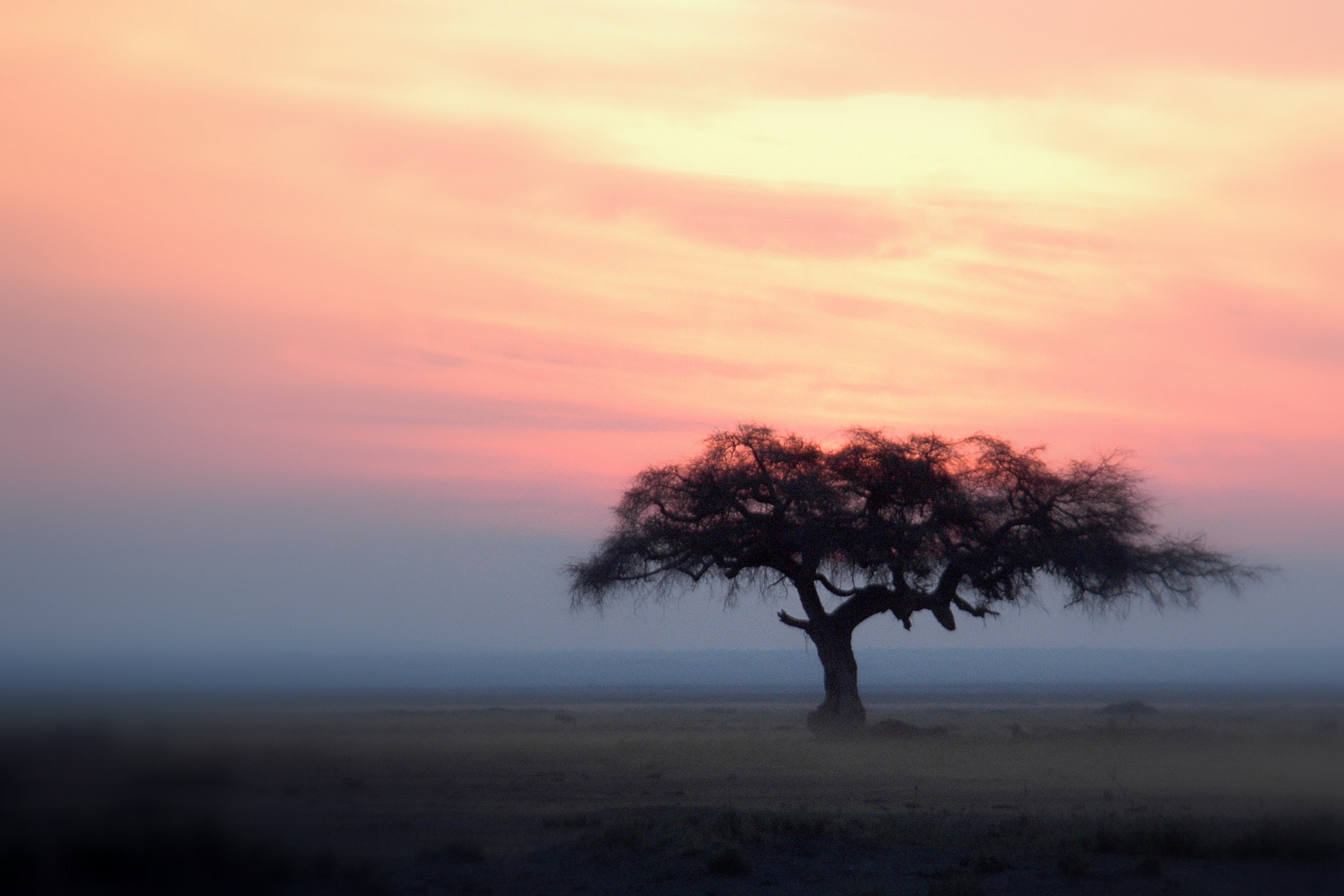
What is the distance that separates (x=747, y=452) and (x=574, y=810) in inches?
720

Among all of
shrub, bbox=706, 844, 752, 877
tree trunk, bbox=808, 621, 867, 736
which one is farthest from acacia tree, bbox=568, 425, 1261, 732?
shrub, bbox=706, 844, 752, 877

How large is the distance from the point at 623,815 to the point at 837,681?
1998 centimetres

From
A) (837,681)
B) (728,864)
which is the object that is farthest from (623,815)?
(837,681)

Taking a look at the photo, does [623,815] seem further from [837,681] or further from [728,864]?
[837,681]

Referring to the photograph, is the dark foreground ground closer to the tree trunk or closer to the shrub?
the shrub

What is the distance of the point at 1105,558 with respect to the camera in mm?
39062

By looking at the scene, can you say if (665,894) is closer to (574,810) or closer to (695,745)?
(574,810)

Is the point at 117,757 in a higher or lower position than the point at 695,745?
higher

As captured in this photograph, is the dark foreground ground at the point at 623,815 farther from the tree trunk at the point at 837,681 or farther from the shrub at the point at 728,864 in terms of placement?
the tree trunk at the point at 837,681

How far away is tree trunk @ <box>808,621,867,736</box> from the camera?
134ft

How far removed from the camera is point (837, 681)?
41.0 m

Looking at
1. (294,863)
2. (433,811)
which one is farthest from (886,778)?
(294,863)

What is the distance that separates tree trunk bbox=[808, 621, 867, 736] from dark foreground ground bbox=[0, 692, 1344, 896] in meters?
4.21

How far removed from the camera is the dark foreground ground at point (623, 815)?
12.5 metres
